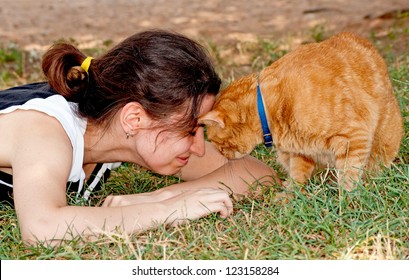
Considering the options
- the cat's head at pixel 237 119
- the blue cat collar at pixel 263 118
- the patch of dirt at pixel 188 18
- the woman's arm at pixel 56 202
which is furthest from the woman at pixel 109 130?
the patch of dirt at pixel 188 18

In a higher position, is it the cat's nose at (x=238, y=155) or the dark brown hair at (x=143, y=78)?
the dark brown hair at (x=143, y=78)

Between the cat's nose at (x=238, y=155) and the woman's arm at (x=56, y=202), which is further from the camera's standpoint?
the cat's nose at (x=238, y=155)

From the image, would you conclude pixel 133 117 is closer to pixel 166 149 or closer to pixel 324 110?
pixel 166 149

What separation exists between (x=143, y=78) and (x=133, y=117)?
0.20 m

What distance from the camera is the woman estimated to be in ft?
9.94

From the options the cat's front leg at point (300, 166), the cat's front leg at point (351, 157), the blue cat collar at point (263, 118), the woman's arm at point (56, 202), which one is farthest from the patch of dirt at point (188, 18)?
the woman's arm at point (56, 202)

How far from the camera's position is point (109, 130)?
3.54 meters

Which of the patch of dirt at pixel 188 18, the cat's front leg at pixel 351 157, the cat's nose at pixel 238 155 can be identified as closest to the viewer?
the cat's front leg at pixel 351 157

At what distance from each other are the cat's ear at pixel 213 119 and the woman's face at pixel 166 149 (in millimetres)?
60

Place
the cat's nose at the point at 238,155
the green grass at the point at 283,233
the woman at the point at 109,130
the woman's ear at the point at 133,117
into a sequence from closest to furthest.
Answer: the green grass at the point at 283,233 < the woman at the point at 109,130 < the woman's ear at the point at 133,117 < the cat's nose at the point at 238,155

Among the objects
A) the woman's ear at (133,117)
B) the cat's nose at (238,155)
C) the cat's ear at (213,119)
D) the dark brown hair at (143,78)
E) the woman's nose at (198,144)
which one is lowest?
the cat's nose at (238,155)

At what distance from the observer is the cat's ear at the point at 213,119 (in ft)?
11.6

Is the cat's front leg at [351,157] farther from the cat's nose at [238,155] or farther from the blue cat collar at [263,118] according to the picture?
the cat's nose at [238,155]

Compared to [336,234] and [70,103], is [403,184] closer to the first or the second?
[336,234]
